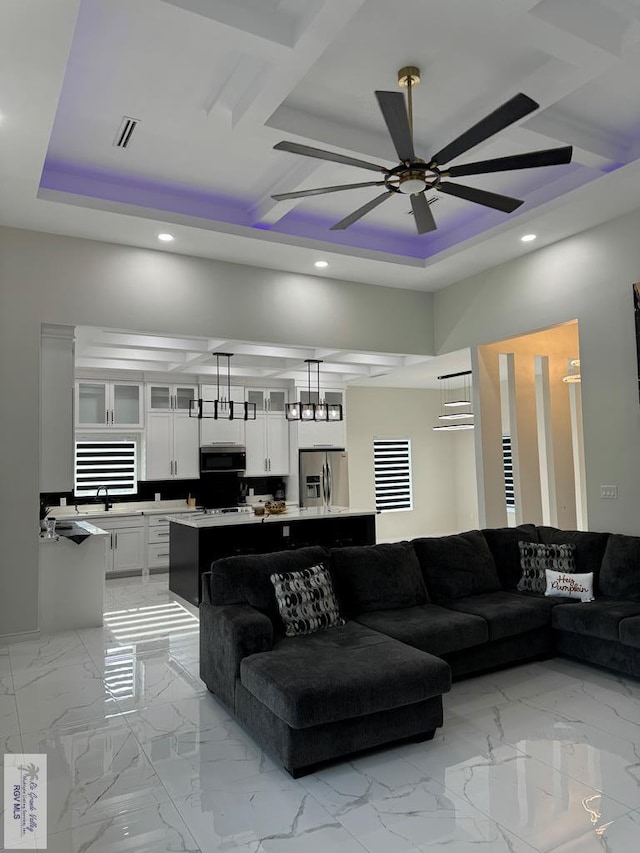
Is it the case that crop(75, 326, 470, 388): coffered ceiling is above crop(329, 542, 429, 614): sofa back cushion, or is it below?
above

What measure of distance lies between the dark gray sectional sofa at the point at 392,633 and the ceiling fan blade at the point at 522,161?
2.50m

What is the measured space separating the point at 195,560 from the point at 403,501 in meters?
5.49

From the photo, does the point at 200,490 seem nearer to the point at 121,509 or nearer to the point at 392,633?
the point at 121,509

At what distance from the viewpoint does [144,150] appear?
416cm

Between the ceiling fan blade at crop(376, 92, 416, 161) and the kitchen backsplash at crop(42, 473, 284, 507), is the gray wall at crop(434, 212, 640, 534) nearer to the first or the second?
the ceiling fan blade at crop(376, 92, 416, 161)

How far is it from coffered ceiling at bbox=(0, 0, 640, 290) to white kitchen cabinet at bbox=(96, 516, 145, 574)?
13.0 ft

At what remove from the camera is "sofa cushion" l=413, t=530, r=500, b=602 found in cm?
440

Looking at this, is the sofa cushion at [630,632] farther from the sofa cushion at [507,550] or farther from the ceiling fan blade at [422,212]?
the ceiling fan blade at [422,212]

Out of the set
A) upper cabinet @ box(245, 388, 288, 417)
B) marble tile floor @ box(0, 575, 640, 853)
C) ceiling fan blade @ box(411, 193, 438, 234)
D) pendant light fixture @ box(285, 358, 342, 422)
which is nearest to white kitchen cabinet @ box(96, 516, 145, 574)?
upper cabinet @ box(245, 388, 288, 417)

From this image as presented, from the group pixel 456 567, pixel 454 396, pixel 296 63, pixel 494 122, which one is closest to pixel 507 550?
pixel 456 567

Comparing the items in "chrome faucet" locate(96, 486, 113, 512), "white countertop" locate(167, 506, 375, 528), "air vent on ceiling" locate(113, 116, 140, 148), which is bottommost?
"white countertop" locate(167, 506, 375, 528)

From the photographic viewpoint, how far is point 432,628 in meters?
3.69

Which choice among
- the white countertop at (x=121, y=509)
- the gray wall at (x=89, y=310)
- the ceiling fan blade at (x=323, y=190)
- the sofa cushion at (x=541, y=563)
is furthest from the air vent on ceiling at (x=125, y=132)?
the white countertop at (x=121, y=509)

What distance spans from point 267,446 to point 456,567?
4.93 meters
